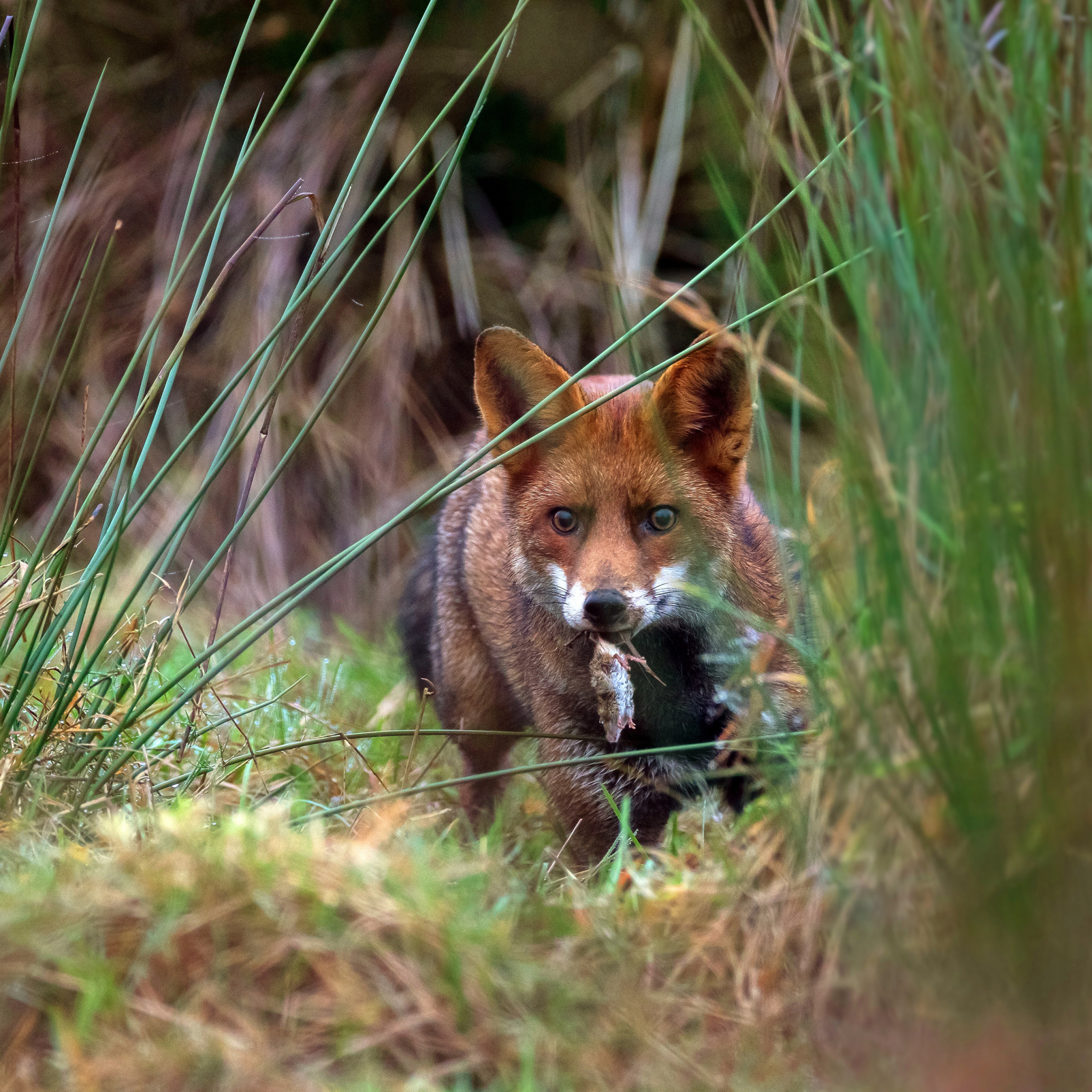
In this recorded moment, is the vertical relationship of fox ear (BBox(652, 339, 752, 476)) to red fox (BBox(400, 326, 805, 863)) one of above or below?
above

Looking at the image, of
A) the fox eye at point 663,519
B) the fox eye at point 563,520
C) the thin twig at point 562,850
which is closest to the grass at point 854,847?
Result: the thin twig at point 562,850

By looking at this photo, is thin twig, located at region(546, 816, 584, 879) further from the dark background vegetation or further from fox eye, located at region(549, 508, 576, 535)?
the dark background vegetation

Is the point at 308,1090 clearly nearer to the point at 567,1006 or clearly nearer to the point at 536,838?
the point at 567,1006

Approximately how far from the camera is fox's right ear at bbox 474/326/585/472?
11.6ft

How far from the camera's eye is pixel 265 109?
6770 millimetres

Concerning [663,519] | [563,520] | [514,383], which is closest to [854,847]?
[663,519]

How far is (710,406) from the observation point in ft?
11.5

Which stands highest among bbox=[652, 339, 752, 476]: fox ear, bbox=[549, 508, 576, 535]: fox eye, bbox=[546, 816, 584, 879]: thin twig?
bbox=[652, 339, 752, 476]: fox ear

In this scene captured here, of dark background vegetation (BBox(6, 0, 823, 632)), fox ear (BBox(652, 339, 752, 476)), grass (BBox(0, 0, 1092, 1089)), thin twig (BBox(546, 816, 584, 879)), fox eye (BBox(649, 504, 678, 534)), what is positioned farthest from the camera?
dark background vegetation (BBox(6, 0, 823, 632))

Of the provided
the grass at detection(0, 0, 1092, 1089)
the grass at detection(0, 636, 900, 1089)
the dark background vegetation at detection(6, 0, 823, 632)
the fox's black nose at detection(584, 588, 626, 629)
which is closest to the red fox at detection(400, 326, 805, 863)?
the fox's black nose at detection(584, 588, 626, 629)

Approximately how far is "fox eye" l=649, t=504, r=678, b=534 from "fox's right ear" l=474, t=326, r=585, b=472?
1.28ft

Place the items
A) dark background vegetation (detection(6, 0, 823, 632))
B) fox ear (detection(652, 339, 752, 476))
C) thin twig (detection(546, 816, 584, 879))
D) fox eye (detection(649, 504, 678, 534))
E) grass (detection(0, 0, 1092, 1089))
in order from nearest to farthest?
grass (detection(0, 0, 1092, 1089))
thin twig (detection(546, 816, 584, 879))
fox ear (detection(652, 339, 752, 476))
fox eye (detection(649, 504, 678, 534))
dark background vegetation (detection(6, 0, 823, 632))

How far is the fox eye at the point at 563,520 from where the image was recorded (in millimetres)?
3594

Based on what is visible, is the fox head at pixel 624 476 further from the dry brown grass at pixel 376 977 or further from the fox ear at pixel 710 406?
the dry brown grass at pixel 376 977
